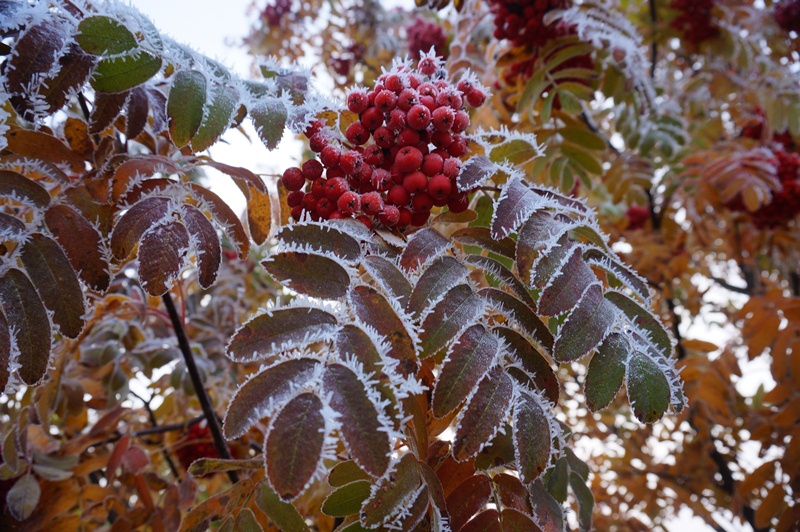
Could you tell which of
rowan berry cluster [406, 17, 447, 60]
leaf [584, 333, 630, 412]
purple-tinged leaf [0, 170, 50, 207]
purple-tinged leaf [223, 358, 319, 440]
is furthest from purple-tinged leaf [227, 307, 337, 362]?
rowan berry cluster [406, 17, 447, 60]

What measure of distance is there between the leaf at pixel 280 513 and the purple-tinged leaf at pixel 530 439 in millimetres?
376

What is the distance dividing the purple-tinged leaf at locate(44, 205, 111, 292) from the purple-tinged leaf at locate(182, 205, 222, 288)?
0.14 metres

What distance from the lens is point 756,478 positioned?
180cm

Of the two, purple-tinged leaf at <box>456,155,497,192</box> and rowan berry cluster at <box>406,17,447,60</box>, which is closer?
purple-tinged leaf at <box>456,155,497,192</box>

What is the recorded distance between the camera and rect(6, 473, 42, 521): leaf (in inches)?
48.4

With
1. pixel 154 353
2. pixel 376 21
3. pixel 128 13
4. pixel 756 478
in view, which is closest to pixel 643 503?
pixel 756 478

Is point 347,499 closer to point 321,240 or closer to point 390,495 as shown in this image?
point 390,495

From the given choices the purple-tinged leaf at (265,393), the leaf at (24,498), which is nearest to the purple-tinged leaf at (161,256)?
the purple-tinged leaf at (265,393)

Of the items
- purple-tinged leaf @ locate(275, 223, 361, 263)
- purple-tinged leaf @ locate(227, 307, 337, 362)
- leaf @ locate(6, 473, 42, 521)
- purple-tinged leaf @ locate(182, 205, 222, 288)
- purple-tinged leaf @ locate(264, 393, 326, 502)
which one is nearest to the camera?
purple-tinged leaf @ locate(264, 393, 326, 502)

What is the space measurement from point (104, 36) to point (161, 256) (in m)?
0.36

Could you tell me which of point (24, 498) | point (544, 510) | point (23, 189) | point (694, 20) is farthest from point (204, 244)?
point (694, 20)

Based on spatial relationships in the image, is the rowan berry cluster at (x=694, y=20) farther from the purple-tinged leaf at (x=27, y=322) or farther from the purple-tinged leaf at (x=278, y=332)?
the purple-tinged leaf at (x=27, y=322)

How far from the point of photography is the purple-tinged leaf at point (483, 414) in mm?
654

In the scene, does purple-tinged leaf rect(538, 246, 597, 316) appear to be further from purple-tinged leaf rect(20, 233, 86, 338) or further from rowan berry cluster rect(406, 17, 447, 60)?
rowan berry cluster rect(406, 17, 447, 60)
